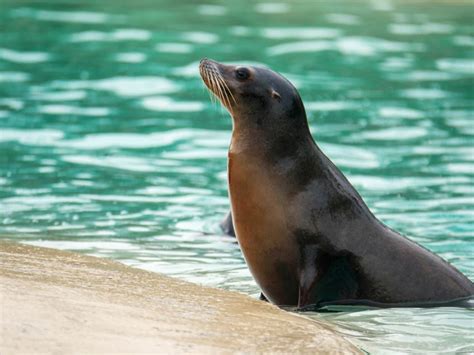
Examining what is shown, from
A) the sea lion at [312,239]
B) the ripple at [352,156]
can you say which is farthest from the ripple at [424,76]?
the sea lion at [312,239]

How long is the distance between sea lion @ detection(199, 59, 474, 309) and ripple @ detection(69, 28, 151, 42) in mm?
11842

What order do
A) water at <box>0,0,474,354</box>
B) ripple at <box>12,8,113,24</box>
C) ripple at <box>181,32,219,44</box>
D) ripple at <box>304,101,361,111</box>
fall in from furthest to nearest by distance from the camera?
ripple at <box>12,8,113,24</box> < ripple at <box>181,32,219,44</box> < ripple at <box>304,101,361,111</box> < water at <box>0,0,474,354</box>

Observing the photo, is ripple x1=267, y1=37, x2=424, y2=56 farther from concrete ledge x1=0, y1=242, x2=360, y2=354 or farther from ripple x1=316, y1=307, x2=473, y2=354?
concrete ledge x1=0, y1=242, x2=360, y2=354

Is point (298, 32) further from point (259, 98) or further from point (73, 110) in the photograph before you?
point (259, 98)

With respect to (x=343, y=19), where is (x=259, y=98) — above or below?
above

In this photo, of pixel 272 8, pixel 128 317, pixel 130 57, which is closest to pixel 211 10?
pixel 272 8

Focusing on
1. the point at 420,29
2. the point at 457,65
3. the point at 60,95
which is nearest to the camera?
the point at 60,95

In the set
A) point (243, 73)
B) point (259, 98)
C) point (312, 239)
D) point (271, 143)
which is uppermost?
point (243, 73)

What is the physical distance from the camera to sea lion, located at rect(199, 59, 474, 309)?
6.38 m

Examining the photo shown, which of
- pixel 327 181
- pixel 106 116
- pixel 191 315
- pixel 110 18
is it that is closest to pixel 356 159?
pixel 106 116

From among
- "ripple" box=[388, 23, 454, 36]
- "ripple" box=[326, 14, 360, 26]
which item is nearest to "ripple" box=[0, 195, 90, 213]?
"ripple" box=[388, 23, 454, 36]

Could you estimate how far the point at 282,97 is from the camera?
6.76m

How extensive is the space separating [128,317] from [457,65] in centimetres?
1303

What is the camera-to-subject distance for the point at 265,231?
6414 mm
